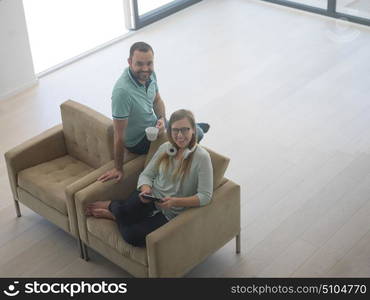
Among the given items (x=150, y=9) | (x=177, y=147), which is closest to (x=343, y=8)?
(x=150, y=9)

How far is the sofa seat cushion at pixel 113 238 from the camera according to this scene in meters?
4.98

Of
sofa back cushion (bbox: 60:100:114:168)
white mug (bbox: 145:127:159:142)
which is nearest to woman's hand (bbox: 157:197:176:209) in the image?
white mug (bbox: 145:127:159:142)

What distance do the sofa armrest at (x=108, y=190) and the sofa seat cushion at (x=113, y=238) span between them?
95 millimetres

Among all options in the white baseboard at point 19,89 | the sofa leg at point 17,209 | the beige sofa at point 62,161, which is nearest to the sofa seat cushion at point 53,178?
the beige sofa at point 62,161

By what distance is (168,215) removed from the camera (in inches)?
200

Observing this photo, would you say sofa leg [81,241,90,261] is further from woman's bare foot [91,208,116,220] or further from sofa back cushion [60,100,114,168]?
sofa back cushion [60,100,114,168]

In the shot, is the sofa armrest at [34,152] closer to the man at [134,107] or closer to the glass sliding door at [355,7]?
the man at [134,107]

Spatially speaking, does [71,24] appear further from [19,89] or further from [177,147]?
[177,147]

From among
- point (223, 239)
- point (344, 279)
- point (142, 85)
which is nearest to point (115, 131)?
point (142, 85)

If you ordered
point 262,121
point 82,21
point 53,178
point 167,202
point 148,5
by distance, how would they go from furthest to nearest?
point 148,5, point 82,21, point 262,121, point 53,178, point 167,202

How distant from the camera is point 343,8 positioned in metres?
9.20

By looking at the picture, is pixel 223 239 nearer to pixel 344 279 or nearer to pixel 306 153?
pixel 344 279

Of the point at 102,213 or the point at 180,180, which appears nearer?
the point at 180,180

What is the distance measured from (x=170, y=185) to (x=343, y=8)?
Answer: 4.99m
